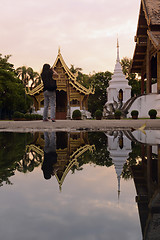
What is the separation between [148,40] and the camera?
2045cm

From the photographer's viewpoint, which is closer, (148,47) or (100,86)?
(148,47)

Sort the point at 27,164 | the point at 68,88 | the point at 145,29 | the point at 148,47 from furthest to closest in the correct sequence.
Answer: the point at 68,88, the point at 145,29, the point at 148,47, the point at 27,164

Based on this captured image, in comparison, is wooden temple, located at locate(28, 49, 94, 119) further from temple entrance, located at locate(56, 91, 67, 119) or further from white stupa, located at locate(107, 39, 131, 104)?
white stupa, located at locate(107, 39, 131, 104)

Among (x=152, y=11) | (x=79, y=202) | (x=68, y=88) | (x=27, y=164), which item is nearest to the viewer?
(x=79, y=202)

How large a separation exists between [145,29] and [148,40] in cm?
128

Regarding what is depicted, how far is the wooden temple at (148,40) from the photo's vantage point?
16.9 meters

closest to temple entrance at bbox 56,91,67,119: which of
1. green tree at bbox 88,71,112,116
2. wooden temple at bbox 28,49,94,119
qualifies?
wooden temple at bbox 28,49,94,119

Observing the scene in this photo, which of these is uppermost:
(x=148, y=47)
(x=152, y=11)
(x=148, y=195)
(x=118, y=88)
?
(x=152, y=11)

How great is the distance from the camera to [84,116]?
26406 millimetres

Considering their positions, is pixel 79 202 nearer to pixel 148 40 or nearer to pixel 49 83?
pixel 49 83

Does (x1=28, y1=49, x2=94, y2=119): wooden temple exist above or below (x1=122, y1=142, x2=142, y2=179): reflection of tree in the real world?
above

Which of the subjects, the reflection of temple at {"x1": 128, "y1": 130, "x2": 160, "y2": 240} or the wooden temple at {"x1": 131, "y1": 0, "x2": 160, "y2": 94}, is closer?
the reflection of temple at {"x1": 128, "y1": 130, "x2": 160, "y2": 240}

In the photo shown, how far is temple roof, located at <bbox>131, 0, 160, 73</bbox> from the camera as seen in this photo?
16.8 metres

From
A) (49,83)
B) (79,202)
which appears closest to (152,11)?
(49,83)
